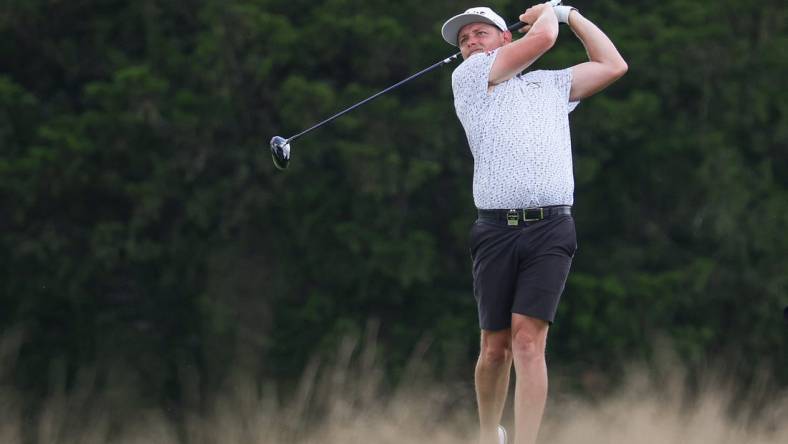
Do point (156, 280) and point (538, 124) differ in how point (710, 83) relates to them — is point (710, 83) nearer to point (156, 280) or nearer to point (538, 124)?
point (156, 280)

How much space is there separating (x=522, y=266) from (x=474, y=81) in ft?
2.22

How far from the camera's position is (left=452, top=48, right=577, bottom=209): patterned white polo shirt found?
4.93 meters

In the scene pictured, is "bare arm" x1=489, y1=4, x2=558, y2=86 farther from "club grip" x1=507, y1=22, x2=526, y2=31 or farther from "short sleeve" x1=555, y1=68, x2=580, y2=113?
"club grip" x1=507, y1=22, x2=526, y2=31

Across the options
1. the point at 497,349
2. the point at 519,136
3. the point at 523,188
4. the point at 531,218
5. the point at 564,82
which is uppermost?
the point at 564,82

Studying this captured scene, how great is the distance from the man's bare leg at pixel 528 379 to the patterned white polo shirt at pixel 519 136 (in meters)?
0.44

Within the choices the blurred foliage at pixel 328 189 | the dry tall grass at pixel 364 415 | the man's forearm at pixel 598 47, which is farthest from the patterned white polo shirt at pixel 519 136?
the blurred foliage at pixel 328 189

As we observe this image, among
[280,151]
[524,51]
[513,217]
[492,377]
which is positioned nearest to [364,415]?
[280,151]

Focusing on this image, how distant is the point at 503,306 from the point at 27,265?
24.6 feet

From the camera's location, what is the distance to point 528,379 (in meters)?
4.91

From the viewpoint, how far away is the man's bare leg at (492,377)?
5.18 metres

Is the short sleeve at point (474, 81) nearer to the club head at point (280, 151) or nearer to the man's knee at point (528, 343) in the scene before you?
the man's knee at point (528, 343)

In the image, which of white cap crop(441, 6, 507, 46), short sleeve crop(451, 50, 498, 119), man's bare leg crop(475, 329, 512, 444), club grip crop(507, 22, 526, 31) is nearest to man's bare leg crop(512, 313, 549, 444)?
man's bare leg crop(475, 329, 512, 444)

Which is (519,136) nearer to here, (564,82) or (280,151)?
(564,82)

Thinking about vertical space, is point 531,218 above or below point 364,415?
above
